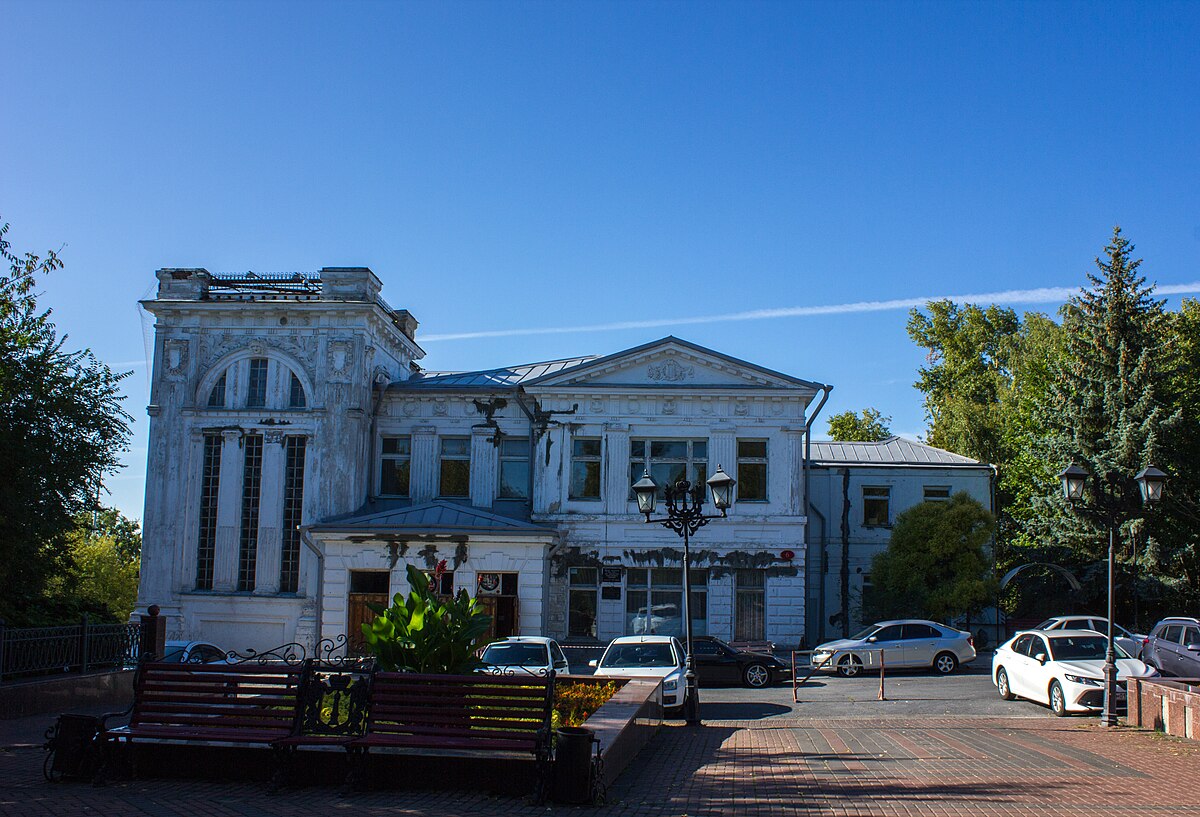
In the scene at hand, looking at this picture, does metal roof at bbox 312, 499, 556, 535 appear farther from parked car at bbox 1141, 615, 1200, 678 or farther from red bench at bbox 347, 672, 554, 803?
red bench at bbox 347, 672, 554, 803

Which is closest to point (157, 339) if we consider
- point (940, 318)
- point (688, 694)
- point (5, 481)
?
point (5, 481)

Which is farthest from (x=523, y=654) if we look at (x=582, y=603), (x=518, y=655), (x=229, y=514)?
(x=229, y=514)

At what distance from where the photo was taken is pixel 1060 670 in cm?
1859

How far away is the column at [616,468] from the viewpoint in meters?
31.4

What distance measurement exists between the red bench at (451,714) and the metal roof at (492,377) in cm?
2273

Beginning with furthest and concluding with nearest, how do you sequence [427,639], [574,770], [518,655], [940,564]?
[940,564], [518,655], [427,639], [574,770]

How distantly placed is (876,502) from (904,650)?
10061 millimetres

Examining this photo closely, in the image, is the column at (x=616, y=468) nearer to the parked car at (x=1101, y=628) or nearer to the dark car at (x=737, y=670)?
the dark car at (x=737, y=670)

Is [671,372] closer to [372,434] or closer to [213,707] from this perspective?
[372,434]

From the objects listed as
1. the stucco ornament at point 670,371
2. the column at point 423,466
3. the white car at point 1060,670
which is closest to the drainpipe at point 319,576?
the column at point 423,466

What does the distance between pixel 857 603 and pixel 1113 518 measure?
18.1 metres

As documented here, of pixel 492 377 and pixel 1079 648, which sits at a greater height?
pixel 492 377

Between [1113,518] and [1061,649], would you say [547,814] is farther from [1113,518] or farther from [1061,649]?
[1061,649]

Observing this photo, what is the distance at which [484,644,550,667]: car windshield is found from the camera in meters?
19.5
